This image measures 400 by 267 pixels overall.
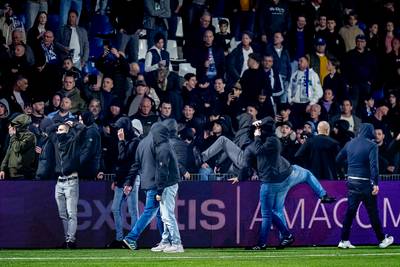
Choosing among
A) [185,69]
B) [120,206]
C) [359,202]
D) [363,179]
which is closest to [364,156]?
[363,179]

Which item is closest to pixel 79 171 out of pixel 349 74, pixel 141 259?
pixel 141 259

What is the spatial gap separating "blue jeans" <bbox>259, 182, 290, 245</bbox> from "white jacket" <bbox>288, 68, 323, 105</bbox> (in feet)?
19.7

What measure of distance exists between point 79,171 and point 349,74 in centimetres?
879

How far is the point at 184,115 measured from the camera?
25000 mm

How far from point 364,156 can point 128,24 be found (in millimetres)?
7188

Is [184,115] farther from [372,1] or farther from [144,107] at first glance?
[372,1]

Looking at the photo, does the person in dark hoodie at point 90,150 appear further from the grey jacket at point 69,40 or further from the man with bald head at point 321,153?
the man with bald head at point 321,153

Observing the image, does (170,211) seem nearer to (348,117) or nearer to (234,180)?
(234,180)

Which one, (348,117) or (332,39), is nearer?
(348,117)

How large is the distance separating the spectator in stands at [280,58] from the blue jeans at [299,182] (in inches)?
220

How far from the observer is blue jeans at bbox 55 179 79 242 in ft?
69.7

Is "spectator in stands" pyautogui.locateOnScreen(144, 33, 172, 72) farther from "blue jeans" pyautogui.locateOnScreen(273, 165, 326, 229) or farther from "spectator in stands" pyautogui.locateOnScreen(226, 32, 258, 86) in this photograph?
"blue jeans" pyautogui.locateOnScreen(273, 165, 326, 229)

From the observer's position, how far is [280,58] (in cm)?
2731

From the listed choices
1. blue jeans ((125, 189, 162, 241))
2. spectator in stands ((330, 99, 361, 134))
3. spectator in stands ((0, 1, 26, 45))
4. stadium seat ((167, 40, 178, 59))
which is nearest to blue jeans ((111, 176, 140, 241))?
blue jeans ((125, 189, 162, 241))
